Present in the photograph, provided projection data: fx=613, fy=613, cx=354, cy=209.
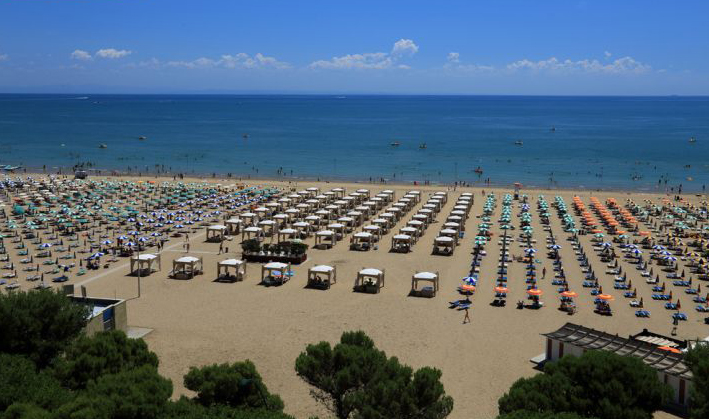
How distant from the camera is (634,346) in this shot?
17.9 metres

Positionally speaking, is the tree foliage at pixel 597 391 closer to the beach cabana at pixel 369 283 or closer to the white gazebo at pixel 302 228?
the beach cabana at pixel 369 283

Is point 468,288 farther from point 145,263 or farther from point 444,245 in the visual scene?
point 145,263

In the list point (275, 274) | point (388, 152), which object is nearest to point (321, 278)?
point (275, 274)

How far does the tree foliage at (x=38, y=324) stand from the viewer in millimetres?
15062

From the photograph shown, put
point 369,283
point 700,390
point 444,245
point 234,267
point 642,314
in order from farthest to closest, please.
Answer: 1. point 444,245
2. point 234,267
3. point 369,283
4. point 642,314
5. point 700,390

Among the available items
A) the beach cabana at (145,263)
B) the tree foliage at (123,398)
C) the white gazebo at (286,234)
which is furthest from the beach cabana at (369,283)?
the tree foliage at (123,398)

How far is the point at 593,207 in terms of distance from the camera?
1797 inches

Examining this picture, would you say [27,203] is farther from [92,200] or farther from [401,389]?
[401,389]

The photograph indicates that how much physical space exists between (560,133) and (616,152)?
36.2 meters

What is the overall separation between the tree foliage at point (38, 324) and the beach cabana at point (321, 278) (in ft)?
37.3

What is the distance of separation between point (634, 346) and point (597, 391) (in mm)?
6276

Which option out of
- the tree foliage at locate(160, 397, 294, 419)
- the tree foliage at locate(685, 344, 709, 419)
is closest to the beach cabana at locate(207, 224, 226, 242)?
the tree foliage at locate(160, 397, 294, 419)

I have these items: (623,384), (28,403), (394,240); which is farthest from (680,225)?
(28,403)

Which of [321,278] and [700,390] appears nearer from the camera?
[700,390]
